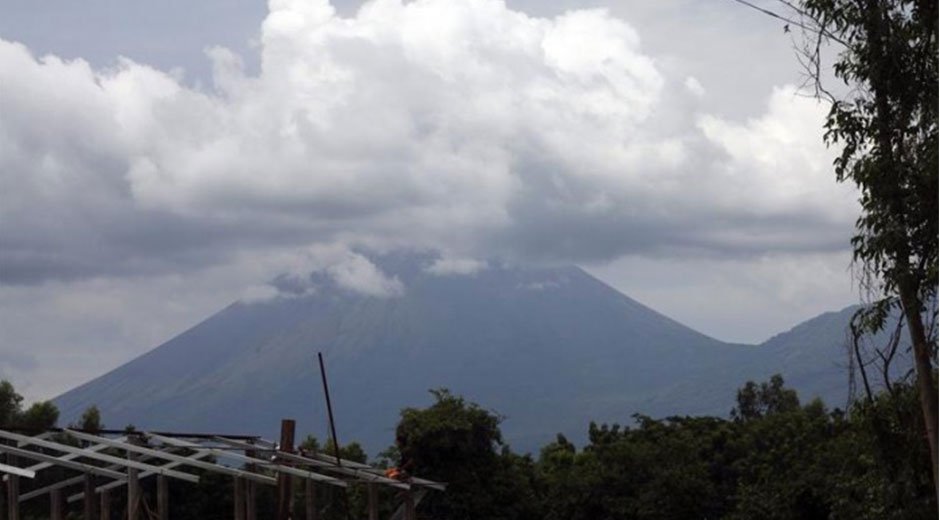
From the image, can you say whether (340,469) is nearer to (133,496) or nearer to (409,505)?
(409,505)

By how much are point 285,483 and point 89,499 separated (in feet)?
8.00

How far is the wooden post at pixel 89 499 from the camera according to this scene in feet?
62.8

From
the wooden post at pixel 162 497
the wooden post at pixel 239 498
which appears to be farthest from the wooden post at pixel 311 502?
the wooden post at pixel 162 497

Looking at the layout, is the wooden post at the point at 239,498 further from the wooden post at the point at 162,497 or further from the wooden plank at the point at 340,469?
the wooden post at the point at 162,497

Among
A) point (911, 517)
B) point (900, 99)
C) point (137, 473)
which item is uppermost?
point (900, 99)

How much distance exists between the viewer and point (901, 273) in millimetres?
14828

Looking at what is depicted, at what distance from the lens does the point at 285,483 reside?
1898 centimetres

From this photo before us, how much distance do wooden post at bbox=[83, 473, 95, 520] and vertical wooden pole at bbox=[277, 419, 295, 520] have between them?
7.41 feet

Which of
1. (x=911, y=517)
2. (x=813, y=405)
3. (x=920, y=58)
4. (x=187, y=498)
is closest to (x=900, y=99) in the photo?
(x=920, y=58)

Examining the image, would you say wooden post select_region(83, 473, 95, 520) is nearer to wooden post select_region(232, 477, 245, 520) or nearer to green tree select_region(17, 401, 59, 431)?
wooden post select_region(232, 477, 245, 520)

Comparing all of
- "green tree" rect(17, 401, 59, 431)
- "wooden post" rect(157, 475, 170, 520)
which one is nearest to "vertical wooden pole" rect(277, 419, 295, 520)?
"wooden post" rect(157, 475, 170, 520)

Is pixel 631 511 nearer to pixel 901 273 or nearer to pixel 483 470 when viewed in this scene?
pixel 483 470

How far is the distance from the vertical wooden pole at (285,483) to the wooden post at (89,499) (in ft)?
7.41

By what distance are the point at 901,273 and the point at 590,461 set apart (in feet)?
86.2
